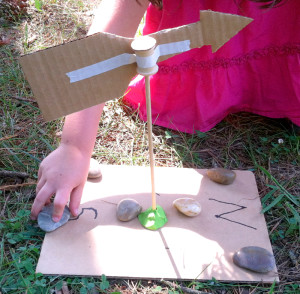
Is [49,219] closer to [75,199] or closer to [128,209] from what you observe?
[75,199]

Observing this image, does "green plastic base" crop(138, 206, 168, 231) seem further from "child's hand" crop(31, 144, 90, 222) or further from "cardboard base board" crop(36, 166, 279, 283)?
"child's hand" crop(31, 144, 90, 222)

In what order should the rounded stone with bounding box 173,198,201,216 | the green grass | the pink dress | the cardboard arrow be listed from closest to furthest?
the cardboard arrow → the green grass → the rounded stone with bounding box 173,198,201,216 → the pink dress

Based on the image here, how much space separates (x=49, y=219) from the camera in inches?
37.1

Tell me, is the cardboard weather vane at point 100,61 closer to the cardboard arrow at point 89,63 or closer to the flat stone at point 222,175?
the cardboard arrow at point 89,63

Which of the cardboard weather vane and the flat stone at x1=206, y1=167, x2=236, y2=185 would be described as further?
the flat stone at x1=206, y1=167, x2=236, y2=185

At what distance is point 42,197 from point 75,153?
0.42 ft

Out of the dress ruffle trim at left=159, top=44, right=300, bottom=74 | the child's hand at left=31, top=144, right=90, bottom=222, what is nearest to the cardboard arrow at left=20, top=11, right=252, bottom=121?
the child's hand at left=31, top=144, right=90, bottom=222

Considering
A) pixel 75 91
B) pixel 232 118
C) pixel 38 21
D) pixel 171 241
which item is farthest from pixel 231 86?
pixel 38 21

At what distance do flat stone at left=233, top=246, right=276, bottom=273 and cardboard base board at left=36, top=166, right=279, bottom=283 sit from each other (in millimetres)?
15

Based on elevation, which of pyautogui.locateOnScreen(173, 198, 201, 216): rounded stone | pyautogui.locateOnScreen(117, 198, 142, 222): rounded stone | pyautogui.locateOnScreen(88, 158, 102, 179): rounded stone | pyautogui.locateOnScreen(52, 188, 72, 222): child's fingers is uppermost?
pyautogui.locateOnScreen(52, 188, 72, 222): child's fingers

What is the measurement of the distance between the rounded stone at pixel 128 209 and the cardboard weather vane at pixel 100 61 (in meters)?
0.37

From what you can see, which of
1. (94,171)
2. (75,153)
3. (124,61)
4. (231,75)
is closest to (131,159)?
(94,171)

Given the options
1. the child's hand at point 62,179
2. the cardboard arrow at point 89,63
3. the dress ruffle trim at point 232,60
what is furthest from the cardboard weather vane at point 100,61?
the dress ruffle trim at point 232,60

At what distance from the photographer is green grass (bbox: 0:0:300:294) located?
87 cm
